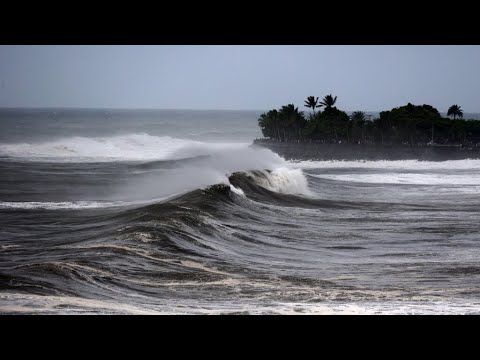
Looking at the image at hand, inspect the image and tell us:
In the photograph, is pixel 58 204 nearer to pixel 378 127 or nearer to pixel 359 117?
pixel 378 127

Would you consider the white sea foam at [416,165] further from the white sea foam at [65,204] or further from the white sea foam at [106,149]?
the white sea foam at [65,204]

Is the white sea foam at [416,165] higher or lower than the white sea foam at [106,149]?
lower

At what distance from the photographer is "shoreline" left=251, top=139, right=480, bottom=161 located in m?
66.8

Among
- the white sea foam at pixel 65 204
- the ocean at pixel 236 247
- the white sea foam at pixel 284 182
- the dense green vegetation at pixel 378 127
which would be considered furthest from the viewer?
the dense green vegetation at pixel 378 127

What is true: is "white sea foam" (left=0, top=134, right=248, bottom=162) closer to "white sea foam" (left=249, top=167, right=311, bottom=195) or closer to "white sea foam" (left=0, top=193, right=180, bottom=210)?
"white sea foam" (left=249, top=167, right=311, bottom=195)

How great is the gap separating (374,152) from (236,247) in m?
57.5

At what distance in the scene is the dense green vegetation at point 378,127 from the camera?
74938mm

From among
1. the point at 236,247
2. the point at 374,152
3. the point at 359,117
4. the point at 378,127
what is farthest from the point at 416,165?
the point at 236,247

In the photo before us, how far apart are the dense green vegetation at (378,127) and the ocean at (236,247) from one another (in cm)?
4384

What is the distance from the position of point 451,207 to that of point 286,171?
10958mm

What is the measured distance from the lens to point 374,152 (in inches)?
2771

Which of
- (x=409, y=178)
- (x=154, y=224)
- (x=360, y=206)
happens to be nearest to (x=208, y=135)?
(x=409, y=178)

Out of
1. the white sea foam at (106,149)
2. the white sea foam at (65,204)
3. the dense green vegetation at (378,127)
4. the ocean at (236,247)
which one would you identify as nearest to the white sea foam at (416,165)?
the white sea foam at (106,149)
